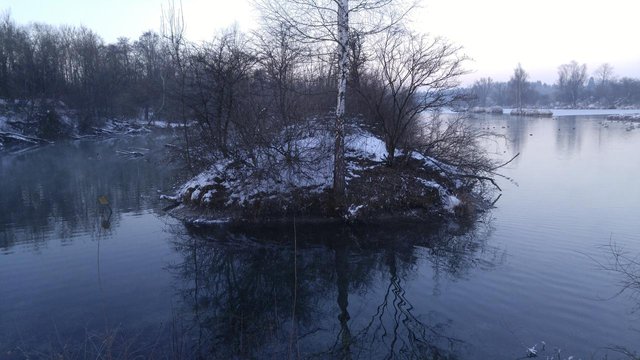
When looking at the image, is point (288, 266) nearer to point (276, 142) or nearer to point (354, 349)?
point (354, 349)

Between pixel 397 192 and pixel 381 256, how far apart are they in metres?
4.56

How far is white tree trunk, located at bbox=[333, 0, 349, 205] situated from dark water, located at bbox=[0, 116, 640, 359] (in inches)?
70.0

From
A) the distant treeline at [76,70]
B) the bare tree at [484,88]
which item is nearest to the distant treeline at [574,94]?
the bare tree at [484,88]

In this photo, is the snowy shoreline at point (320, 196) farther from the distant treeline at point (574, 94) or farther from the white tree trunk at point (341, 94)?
the distant treeline at point (574, 94)

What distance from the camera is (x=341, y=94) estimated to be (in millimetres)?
15031

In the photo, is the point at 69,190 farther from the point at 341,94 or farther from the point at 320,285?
the point at 320,285

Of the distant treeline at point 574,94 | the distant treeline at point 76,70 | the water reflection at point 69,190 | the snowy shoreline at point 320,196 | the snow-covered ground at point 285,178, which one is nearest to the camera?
the water reflection at point 69,190

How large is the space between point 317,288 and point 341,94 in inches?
275

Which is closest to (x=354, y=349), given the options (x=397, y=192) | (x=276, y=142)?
(x=397, y=192)

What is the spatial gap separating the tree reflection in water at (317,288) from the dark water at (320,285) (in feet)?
0.13

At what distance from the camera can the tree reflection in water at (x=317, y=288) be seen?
7895mm

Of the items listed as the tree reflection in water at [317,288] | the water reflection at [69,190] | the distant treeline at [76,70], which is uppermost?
the distant treeline at [76,70]

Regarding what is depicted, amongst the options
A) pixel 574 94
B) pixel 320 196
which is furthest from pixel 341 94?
pixel 574 94

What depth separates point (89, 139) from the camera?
52.2 m
